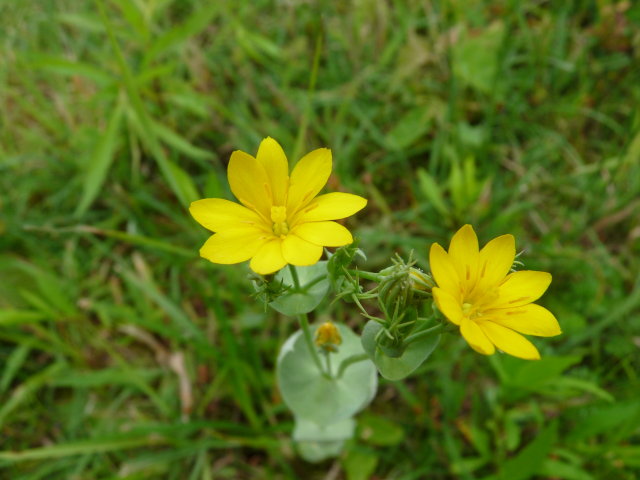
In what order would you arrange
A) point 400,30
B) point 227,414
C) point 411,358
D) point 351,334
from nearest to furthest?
1. point 411,358
2. point 351,334
3. point 227,414
4. point 400,30

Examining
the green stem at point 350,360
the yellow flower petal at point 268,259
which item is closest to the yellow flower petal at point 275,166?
the yellow flower petal at point 268,259

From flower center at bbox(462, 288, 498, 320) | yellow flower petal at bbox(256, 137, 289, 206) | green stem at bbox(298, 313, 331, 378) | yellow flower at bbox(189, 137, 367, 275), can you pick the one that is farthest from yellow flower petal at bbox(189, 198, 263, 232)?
flower center at bbox(462, 288, 498, 320)

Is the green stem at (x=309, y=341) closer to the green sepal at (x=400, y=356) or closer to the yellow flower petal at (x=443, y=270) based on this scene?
the green sepal at (x=400, y=356)

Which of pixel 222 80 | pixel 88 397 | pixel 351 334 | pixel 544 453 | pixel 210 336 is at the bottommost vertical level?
pixel 88 397

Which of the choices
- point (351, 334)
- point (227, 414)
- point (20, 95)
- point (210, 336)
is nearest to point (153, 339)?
point (210, 336)

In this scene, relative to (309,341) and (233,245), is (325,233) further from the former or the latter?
(309,341)

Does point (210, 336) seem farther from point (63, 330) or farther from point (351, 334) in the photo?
point (351, 334)

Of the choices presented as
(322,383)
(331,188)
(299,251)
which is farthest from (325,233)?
(331,188)
